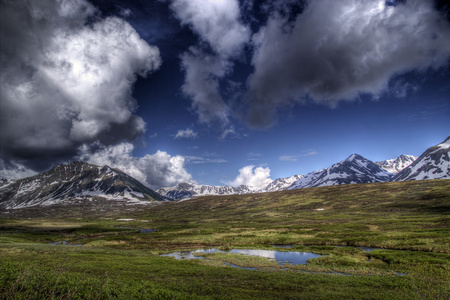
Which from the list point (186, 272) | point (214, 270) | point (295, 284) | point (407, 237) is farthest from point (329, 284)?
point (407, 237)

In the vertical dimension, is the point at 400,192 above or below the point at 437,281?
above

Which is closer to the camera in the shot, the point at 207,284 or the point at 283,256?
the point at 207,284

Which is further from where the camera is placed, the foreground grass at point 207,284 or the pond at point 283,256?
the pond at point 283,256

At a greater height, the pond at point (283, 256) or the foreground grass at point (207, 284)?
the foreground grass at point (207, 284)

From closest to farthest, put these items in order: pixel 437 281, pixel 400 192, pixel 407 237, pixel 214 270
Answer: pixel 437 281 < pixel 214 270 < pixel 407 237 < pixel 400 192

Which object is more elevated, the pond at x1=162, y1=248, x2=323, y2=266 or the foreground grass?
the foreground grass

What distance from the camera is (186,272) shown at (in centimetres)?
3462

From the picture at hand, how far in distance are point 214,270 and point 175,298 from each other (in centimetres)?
1395

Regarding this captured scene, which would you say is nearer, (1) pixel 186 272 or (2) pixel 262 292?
(2) pixel 262 292

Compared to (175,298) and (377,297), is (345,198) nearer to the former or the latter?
(377,297)

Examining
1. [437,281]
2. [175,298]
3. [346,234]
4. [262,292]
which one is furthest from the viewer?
[346,234]

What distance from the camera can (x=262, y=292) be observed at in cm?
2520

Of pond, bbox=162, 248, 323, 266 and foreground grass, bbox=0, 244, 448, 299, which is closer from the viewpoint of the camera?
foreground grass, bbox=0, 244, 448, 299

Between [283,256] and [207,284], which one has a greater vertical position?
[207,284]
